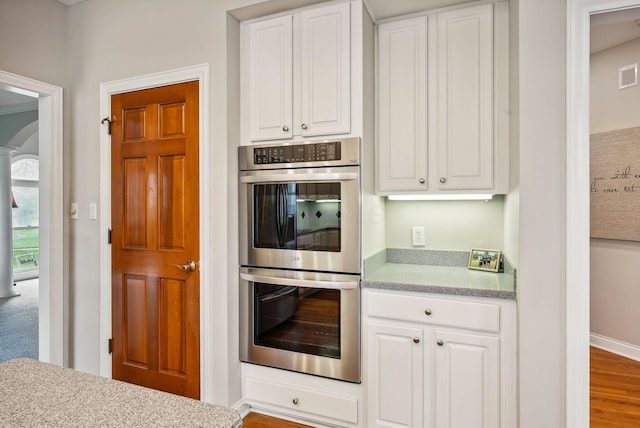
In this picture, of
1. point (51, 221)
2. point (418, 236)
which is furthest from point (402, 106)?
point (51, 221)

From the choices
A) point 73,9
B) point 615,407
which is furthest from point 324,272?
point 73,9

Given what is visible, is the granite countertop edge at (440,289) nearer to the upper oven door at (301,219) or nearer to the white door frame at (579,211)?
the upper oven door at (301,219)

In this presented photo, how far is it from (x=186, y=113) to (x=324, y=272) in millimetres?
1329

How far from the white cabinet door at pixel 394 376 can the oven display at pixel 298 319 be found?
0.23 meters

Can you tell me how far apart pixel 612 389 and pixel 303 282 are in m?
1.49

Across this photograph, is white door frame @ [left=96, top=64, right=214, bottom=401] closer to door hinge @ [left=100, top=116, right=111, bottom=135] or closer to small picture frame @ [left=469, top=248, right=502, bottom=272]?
door hinge @ [left=100, top=116, right=111, bottom=135]

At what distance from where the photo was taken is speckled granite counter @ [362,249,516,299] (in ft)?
5.77

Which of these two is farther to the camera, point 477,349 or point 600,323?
point 477,349

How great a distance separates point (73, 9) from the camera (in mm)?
2631

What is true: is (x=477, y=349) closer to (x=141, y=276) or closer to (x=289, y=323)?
(x=289, y=323)

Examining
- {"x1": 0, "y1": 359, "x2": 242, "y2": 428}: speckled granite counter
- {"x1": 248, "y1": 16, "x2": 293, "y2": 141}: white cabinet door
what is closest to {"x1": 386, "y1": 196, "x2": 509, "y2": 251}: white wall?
{"x1": 248, "y1": 16, "x2": 293, "y2": 141}: white cabinet door

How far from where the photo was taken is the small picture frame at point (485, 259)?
2156mm

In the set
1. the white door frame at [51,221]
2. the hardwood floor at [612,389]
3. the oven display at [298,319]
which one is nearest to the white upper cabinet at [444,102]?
the oven display at [298,319]

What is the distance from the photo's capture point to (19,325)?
4.08 metres
